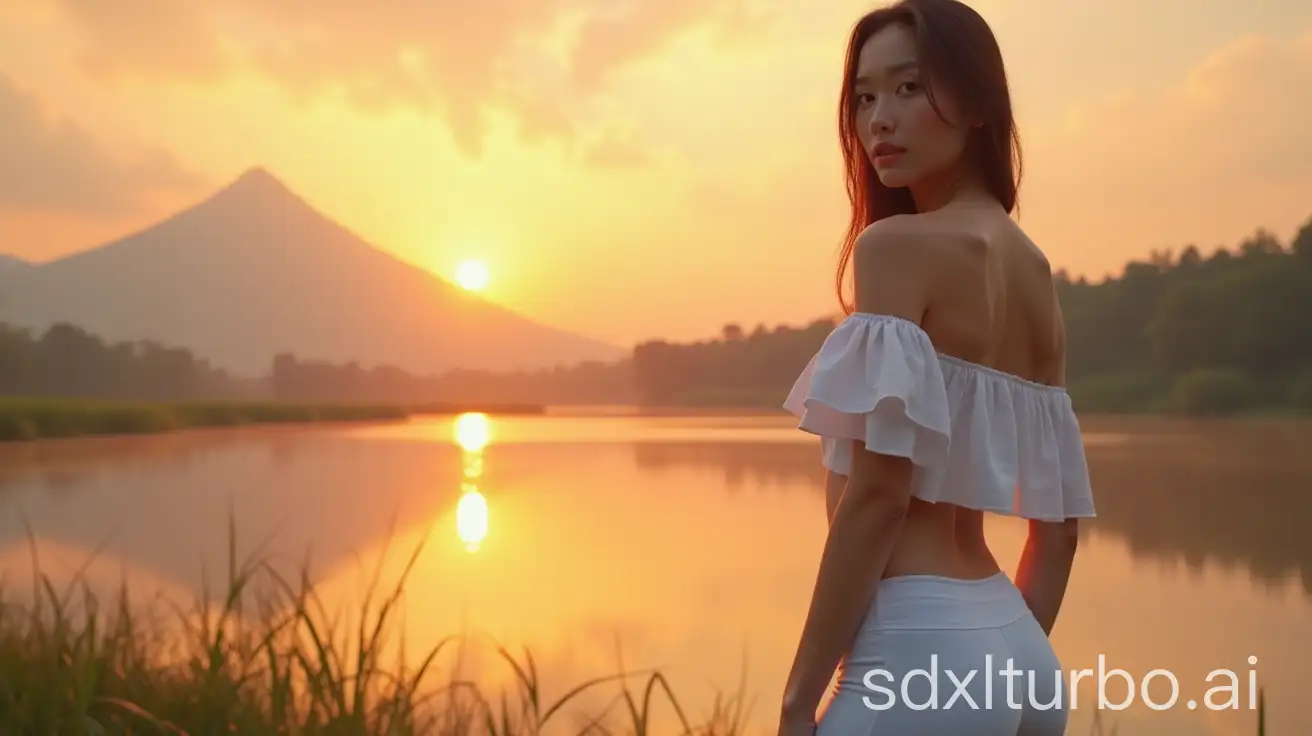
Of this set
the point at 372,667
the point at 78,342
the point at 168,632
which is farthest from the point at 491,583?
the point at 78,342

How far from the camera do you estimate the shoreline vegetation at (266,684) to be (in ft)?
4.93

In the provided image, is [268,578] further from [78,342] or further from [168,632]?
[78,342]

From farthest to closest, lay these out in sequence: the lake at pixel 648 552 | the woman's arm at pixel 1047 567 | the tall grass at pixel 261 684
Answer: the lake at pixel 648 552
the tall grass at pixel 261 684
the woman's arm at pixel 1047 567

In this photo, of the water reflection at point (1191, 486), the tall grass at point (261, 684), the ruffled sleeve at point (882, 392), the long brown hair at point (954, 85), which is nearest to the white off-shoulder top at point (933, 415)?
the ruffled sleeve at point (882, 392)

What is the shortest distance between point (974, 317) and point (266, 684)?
1.47 metres

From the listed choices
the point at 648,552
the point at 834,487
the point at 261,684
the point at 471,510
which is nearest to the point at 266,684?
the point at 261,684

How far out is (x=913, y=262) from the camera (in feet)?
2.57

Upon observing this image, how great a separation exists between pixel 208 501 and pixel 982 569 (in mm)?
4847

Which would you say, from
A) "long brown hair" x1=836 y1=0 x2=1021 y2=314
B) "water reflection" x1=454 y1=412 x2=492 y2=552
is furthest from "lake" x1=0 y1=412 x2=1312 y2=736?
"long brown hair" x1=836 y1=0 x2=1021 y2=314

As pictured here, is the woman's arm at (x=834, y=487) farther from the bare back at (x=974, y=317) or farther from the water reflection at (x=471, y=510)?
the water reflection at (x=471, y=510)

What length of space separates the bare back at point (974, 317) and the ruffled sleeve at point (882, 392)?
0.04 meters

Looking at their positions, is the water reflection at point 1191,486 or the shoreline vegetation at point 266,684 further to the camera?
the water reflection at point 1191,486

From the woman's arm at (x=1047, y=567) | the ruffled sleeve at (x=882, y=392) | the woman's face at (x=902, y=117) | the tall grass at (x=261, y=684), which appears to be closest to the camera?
the ruffled sleeve at (x=882, y=392)

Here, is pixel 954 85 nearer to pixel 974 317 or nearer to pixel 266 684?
pixel 974 317
